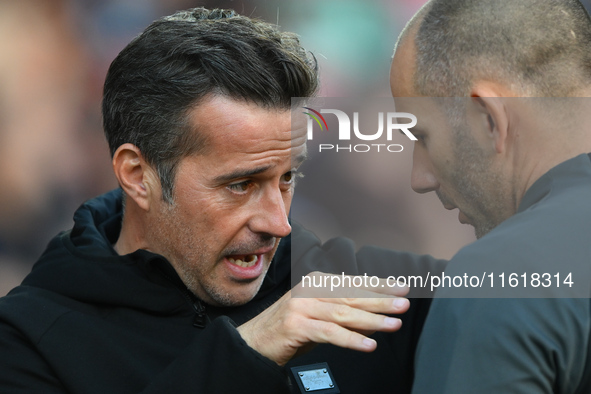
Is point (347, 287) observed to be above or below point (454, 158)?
below

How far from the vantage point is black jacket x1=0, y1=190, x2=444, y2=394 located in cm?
172

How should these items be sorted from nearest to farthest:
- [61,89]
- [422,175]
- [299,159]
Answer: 1. [422,175]
2. [299,159]
3. [61,89]

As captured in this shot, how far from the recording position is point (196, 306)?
198cm

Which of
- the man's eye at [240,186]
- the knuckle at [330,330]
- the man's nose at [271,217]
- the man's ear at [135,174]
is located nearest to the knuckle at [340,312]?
the knuckle at [330,330]

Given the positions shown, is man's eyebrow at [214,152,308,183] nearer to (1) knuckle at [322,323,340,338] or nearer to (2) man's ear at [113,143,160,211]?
(2) man's ear at [113,143,160,211]

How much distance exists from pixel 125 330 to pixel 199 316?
8.4 inches

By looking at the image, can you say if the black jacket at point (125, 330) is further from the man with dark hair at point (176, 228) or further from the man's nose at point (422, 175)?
the man's nose at point (422, 175)

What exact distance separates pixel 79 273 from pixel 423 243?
3.19 ft

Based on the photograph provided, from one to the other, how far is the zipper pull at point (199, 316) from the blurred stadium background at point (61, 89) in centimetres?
197

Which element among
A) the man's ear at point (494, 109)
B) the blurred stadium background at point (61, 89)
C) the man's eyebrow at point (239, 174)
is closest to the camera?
the man's ear at point (494, 109)

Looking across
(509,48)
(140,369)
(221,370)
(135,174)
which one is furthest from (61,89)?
(509,48)

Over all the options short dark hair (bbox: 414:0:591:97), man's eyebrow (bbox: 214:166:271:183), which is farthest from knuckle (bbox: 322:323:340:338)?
man's eyebrow (bbox: 214:166:271:183)

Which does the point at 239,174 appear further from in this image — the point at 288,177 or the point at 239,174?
the point at 288,177

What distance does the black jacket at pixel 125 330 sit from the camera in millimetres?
1718
